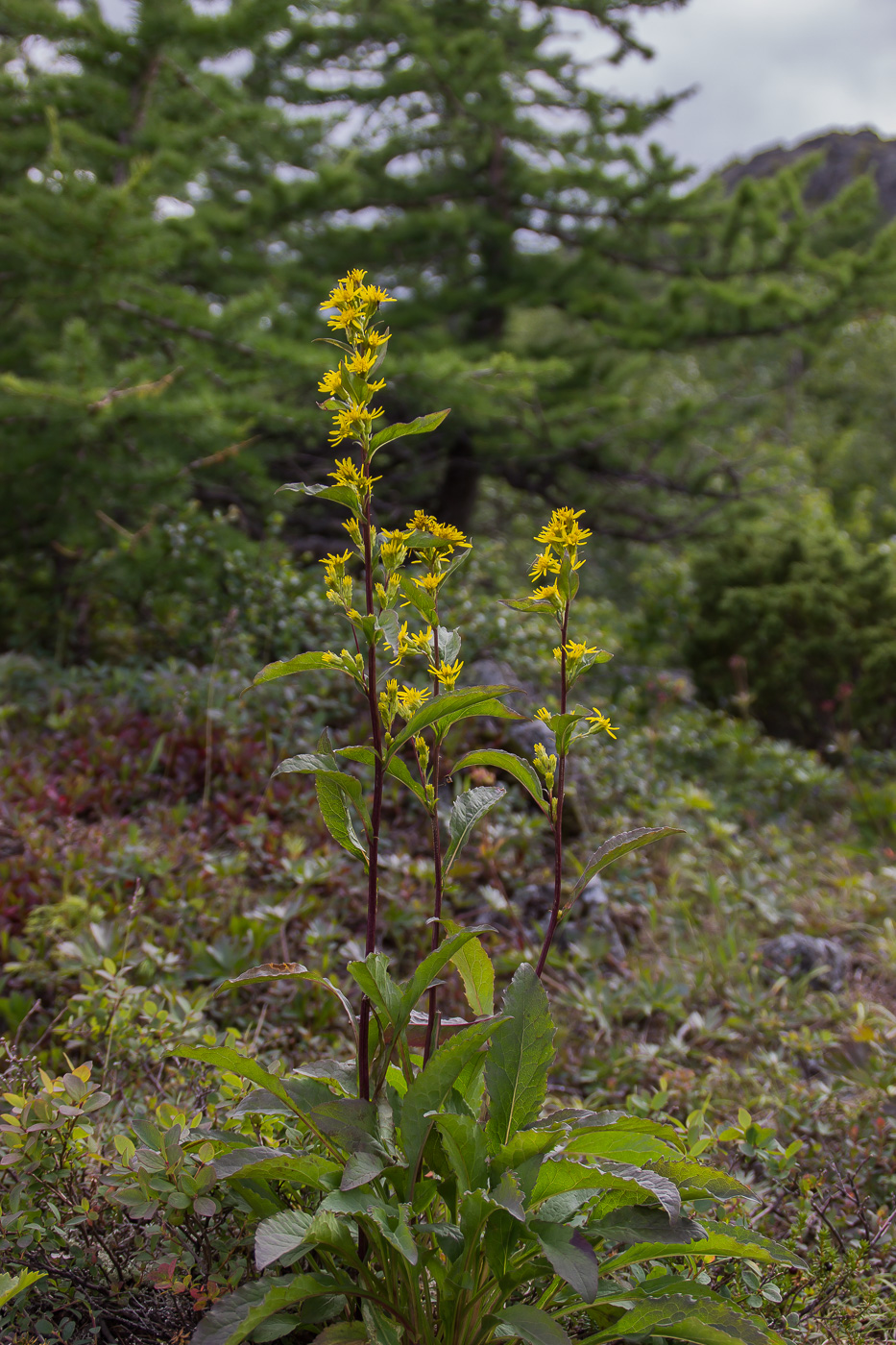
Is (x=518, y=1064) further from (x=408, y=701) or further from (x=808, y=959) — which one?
(x=808, y=959)

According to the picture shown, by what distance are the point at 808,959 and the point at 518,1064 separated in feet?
7.54

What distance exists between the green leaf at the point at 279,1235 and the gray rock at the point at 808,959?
7.92 ft

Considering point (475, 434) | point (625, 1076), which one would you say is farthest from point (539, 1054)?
point (475, 434)

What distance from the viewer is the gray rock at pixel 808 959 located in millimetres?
3150

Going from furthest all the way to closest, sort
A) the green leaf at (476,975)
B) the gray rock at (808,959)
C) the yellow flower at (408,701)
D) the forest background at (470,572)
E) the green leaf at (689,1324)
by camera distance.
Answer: the gray rock at (808,959), the forest background at (470,572), the green leaf at (476,975), the yellow flower at (408,701), the green leaf at (689,1324)

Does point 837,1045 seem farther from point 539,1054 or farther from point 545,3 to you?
point 545,3

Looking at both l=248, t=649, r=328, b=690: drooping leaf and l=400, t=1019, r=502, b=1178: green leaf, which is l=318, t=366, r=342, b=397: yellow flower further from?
l=400, t=1019, r=502, b=1178: green leaf

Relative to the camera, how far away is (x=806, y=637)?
6250 millimetres

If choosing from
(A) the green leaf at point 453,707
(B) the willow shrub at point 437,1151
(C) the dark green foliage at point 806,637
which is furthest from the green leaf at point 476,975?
(C) the dark green foliage at point 806,637

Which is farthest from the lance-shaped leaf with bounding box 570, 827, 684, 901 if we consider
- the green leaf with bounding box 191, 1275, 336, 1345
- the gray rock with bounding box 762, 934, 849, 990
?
the gray rock with bounding box 762, 934, 849, 990

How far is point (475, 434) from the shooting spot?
6.50m

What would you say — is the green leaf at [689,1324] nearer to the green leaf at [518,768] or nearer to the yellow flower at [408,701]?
the green leaf at [518,768]

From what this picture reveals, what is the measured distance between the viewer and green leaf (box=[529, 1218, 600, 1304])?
109 cm

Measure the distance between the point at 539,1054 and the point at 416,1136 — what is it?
0.75ft
